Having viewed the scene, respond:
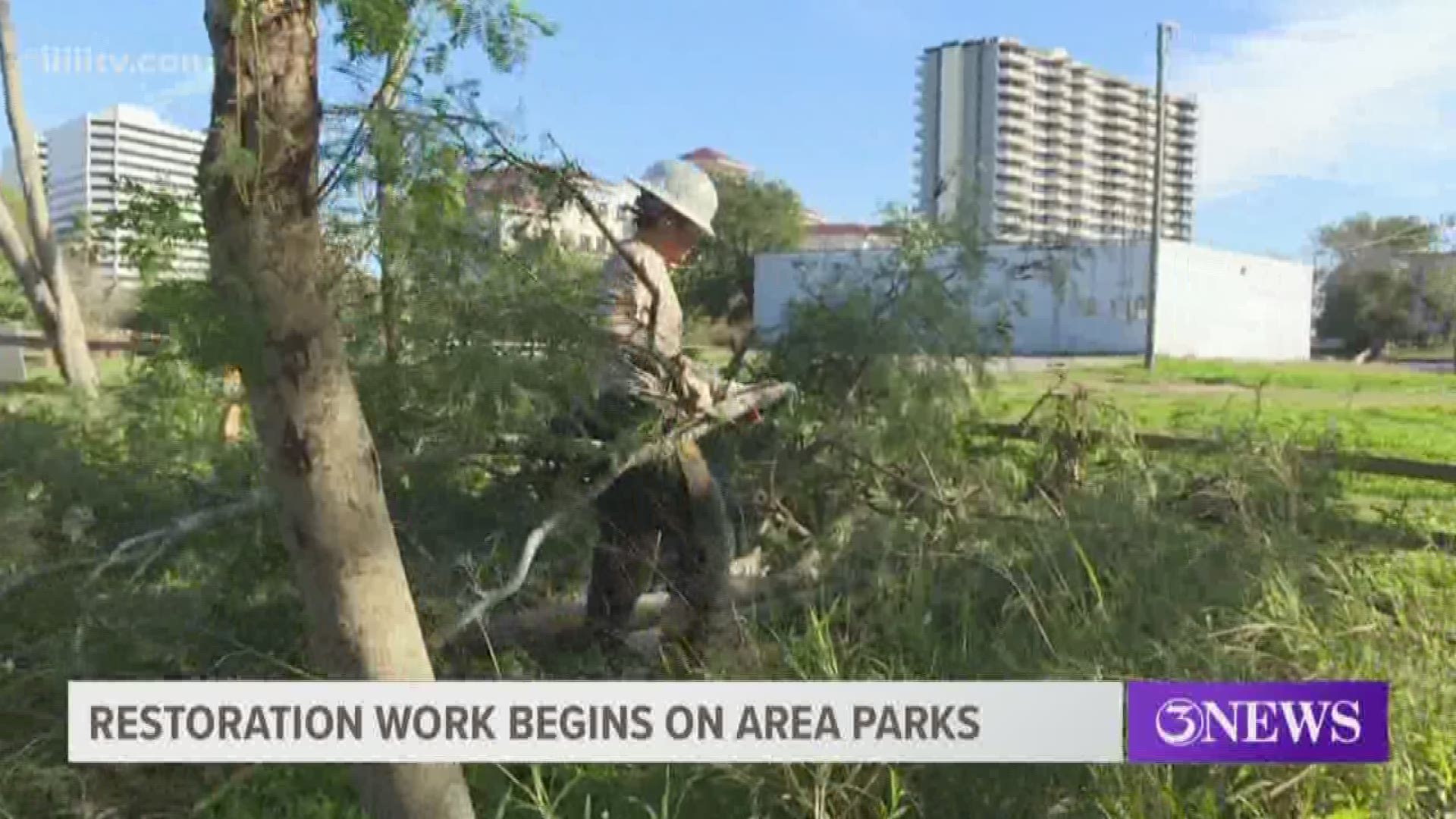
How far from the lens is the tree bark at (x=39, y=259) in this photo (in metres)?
12.3

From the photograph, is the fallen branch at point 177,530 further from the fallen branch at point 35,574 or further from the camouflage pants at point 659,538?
the camouflage pants at point 659,538

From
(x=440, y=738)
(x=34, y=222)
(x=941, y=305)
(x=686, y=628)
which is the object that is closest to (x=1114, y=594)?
(x=686, y=628)

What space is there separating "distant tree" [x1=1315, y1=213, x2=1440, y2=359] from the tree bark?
30073mm

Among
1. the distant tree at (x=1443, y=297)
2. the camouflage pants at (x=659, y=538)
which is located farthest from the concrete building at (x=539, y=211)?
the distant tree at (x=1443, y=297)

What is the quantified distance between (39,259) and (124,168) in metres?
11.8

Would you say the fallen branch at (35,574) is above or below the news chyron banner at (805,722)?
above

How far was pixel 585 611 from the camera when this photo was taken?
13.8ft

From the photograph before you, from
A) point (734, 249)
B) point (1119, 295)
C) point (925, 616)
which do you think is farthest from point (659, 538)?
point (1119, 295)

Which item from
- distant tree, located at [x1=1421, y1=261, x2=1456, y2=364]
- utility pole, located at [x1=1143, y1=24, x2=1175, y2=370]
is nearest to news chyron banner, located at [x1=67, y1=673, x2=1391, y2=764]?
utility pole, located at [x1=1143, y1=24, x2=1175, y2=370]

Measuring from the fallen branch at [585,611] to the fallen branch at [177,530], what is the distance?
796 millimetres

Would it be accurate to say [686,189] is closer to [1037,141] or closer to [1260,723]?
[1260,723]

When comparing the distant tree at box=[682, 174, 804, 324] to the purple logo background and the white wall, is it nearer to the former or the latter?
the purple logo background

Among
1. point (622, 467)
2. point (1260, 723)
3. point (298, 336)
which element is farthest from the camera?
point (622, 467)

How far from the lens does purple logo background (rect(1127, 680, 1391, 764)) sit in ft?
8.89
